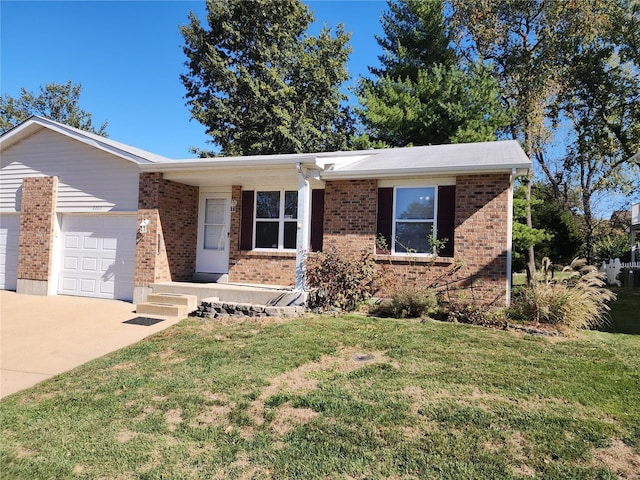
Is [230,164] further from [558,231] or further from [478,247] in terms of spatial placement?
[558,231]

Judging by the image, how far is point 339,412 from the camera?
4117mm

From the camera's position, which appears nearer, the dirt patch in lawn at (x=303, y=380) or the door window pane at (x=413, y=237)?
the dirt patch in lawn at (x=303, y=380)

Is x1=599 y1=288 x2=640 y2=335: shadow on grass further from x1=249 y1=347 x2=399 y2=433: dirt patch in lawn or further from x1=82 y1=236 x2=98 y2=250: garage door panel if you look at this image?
x1=82 y1=236 x2=98 y2=250: garage door panel

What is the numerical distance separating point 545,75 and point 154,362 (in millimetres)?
19036

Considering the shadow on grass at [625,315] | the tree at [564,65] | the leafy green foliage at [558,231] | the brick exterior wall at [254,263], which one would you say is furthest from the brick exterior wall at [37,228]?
the leafy green foliage at [558,231]

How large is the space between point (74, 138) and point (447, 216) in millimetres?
10661

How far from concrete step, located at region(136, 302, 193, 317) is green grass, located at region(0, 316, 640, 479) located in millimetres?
2532

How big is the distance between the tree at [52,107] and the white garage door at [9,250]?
25.6 m

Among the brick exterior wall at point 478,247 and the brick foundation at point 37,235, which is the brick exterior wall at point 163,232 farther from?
the brick exterior wall at point 478,247

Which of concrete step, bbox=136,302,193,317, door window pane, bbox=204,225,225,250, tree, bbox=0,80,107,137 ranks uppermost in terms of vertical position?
tree, bbox=0,80,107,137

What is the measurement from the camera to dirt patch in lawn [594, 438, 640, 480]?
122 inches

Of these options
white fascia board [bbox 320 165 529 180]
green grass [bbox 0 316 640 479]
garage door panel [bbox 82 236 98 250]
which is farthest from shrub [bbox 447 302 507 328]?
garage door panel [bbox 82 236 98 250]

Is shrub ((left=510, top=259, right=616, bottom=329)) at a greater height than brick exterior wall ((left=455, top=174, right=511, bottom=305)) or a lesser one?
lesser

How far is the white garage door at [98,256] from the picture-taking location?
11.1 metres
